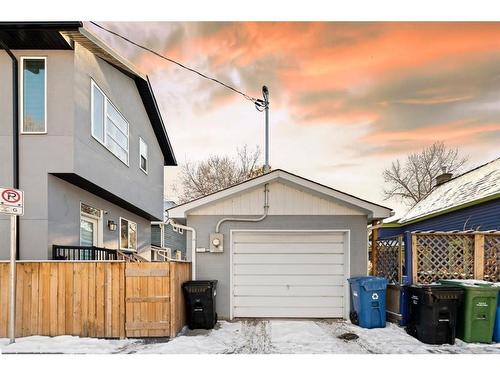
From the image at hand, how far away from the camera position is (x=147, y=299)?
4.97m

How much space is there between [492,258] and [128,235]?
8.95 meters

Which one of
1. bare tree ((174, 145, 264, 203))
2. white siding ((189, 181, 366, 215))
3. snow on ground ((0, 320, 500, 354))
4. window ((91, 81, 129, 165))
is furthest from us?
bare tree ((174, 145, 264, 203))

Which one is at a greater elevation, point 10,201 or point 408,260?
point 10,201

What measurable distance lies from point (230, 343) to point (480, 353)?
142 inches

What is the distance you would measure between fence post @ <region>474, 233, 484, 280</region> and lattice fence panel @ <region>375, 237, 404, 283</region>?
1.23 meters

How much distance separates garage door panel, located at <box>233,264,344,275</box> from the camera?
20.8ft

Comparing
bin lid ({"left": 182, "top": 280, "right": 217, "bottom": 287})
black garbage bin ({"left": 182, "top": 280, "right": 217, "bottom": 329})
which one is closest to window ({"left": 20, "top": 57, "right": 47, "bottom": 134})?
bin lid ({"left": 182, "top": 280, "right": 217, "bottom": 287})

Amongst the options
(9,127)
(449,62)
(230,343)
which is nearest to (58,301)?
(230,343)

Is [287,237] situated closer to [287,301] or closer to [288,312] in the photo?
[287,301]

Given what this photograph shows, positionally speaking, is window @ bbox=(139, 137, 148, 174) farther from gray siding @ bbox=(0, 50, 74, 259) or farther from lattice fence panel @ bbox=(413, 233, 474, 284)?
lattice fence panel @ bbox=(413, 233, 474, 284)

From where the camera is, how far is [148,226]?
1152 cm

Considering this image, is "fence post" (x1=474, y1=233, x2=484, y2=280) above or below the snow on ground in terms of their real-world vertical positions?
above

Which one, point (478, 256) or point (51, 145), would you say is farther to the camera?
point (478, 256)

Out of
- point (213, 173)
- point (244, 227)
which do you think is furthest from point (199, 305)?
point (213, 173)
